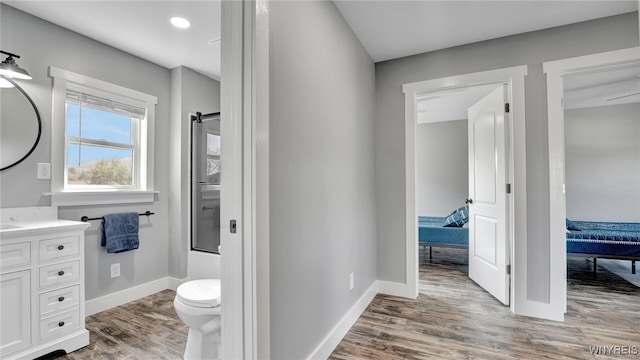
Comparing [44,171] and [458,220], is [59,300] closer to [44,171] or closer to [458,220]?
[44,171]

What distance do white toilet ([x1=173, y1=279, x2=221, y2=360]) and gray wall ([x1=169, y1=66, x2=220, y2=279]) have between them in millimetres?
1377

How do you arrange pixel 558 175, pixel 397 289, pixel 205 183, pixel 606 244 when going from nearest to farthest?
1. pixel 558 175
2. pixel 397 289
3. pixel 205 183
4. pixel 606 244

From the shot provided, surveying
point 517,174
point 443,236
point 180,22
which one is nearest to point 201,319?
point 180,22

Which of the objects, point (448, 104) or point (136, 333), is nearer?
point (136, 333)

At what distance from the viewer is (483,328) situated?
2318mm

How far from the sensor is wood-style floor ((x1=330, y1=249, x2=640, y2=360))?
200cm

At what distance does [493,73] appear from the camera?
8.79 ft

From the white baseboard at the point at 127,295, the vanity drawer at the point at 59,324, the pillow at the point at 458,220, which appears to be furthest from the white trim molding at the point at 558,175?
the vanity drawer at the point at 59,324

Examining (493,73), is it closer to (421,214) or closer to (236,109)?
(236,109)

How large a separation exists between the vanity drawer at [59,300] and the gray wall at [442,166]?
5.28 metres

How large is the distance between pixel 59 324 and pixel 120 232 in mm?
906

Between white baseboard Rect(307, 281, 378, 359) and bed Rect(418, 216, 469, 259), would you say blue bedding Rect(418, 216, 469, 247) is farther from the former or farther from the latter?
white baseboard Rect(307, 281, 378, 359)

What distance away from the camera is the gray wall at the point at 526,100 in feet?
7.95

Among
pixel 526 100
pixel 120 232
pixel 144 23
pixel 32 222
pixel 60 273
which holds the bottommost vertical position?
pixel 60 273
